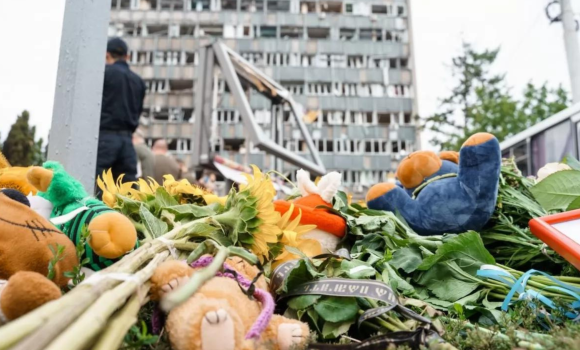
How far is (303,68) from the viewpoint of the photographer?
33.3 m

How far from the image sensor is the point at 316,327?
39.1 inches

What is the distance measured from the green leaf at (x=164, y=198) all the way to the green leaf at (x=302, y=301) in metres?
0.54

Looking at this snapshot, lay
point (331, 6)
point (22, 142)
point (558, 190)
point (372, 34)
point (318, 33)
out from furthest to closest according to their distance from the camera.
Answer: point (331, 6)
point (318, 33)
point (372, 34)
point (22, 142)
point (558, 190)

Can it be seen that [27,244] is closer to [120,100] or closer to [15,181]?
[15,181]

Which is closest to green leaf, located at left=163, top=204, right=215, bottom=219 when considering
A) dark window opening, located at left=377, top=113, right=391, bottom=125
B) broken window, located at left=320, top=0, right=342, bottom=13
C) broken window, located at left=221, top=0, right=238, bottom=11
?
dark window opening, located at left=377, top=113, right=391, bottom=125

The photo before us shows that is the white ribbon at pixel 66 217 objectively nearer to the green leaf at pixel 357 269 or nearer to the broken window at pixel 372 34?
the green leaf at pixel 357 269

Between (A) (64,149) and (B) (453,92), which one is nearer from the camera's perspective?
(A) (64,149)

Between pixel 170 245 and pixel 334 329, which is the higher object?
pixel 170 245

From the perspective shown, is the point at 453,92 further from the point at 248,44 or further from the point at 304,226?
the point at 304,226

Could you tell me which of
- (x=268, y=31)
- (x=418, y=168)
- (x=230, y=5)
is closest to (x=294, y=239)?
(x=418, y=168)

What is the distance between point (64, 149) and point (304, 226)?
1228 millimetres

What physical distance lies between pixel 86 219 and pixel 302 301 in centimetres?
50

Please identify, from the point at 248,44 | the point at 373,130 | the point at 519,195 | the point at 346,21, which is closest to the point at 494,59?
the point at 373,130

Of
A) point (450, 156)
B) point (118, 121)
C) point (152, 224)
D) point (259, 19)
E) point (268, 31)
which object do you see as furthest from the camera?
point (268, 31)
